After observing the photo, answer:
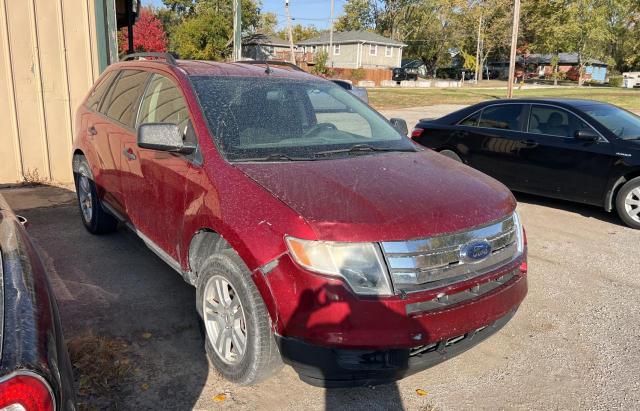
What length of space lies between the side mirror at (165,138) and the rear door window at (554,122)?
5383 mm

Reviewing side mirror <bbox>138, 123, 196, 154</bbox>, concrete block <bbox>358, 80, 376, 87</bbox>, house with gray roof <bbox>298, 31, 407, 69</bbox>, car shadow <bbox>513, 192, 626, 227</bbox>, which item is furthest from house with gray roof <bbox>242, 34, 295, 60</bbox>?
side mirror <bbox>138, 123, 196, 154</bbox>

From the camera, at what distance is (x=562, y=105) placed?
23.2 feet

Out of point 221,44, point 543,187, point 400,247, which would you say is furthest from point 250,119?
point 221,44

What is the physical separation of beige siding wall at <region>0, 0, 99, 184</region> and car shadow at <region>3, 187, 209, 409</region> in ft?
6.69

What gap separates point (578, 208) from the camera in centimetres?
750

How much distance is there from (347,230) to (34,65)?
6550mm

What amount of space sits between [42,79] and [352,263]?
6.59 meters

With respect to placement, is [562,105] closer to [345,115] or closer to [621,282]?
[621,282]

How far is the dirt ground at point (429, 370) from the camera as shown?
9.84 ft

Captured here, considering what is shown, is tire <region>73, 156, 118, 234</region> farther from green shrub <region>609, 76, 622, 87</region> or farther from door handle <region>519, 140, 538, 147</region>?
green shrub <region>609, 76, 622, 87</region>

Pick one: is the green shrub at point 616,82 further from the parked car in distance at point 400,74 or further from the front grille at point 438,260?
the front grille at point 438,260

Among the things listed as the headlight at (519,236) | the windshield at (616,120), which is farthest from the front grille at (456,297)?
the windshield at (616,120)

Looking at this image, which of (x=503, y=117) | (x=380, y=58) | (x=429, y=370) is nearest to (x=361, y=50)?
(x=380, y=58)

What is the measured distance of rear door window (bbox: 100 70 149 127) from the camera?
438 centimetres
